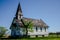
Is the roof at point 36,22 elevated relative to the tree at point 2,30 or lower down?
elevated

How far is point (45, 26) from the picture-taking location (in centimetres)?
4438

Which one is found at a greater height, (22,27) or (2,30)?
(22,27)

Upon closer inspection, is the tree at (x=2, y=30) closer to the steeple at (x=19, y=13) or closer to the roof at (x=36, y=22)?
the roof at (x=36, y=22)

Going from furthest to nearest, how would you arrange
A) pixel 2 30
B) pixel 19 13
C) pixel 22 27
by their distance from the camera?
pixel 19 13
pixel 22 27
pixel 2 30

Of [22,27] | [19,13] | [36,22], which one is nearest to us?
[22,27]

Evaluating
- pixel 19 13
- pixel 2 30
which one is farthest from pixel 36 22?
pixel 2 30

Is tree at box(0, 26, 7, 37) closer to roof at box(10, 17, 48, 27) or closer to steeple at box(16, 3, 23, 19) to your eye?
roof at box(10, 17, 48, 27)

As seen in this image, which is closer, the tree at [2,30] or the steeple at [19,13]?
the tree at [2,30]

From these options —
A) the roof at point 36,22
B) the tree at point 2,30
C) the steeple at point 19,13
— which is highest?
the steeple at point 19,13

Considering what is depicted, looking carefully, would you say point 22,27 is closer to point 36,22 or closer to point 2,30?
point 2,30

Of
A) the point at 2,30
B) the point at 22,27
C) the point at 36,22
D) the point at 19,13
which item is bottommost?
the point at 2,30

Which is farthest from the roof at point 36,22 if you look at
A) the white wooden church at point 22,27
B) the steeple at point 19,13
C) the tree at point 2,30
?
the tree at point 2,30

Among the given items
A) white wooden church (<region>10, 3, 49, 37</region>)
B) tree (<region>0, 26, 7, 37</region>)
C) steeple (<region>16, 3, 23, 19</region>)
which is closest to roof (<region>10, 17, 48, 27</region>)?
white wooden church (<region>10, 3, 49, 37</region>)

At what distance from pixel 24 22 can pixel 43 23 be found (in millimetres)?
7340
